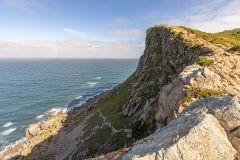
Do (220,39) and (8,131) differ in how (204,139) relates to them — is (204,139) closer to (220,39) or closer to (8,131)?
(220,39)

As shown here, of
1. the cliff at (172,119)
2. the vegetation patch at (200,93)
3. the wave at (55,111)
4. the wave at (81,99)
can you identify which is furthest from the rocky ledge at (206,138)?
the wave at (81,99)

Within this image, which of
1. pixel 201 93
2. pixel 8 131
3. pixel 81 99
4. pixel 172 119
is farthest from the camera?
pixel 81 99

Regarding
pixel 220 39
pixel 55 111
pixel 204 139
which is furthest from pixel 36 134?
pixel 220 39

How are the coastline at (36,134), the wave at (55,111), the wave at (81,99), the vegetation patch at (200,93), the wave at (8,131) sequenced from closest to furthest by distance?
the vegetation patch at (200,93) < the coastline at (36,134) < the wave at (8,131) < the wave at (55,111) < the wave at (81,99)

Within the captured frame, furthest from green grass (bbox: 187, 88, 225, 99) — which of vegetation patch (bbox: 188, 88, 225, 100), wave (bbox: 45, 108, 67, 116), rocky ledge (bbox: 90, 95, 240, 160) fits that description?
wave (bbox: 45, 108, 67, 116)

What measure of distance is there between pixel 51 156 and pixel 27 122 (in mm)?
33449

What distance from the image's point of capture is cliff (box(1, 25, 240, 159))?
888 cm

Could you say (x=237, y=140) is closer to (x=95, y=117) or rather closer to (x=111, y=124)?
(x=111, y=124)

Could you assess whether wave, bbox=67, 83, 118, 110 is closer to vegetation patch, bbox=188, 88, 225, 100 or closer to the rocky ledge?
vegetation patch, bbox=188, 88, 225, 100

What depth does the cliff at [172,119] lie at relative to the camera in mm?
8875

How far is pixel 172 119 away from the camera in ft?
54.7

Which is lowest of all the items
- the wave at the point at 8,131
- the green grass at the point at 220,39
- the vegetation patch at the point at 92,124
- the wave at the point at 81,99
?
Result: the wave at the point at 8,131

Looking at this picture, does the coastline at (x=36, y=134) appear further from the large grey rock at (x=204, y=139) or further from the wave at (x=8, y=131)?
the large grey rock at (x=204, y=139)

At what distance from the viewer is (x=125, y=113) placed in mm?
47406
